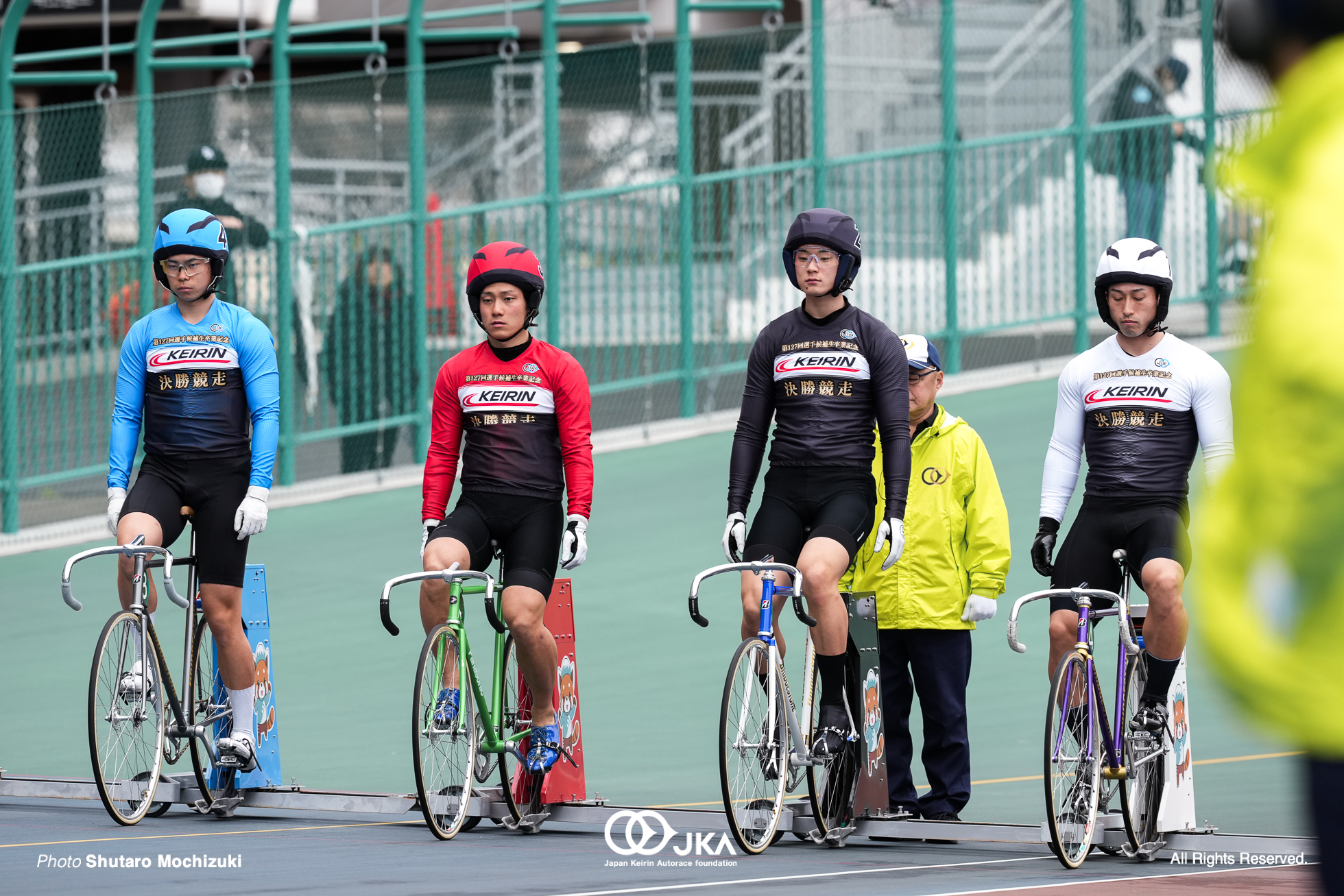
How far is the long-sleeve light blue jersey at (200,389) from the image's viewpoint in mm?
8008

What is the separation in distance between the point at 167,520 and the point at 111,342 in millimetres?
6705

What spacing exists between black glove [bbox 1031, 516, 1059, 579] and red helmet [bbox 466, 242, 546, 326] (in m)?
2.11

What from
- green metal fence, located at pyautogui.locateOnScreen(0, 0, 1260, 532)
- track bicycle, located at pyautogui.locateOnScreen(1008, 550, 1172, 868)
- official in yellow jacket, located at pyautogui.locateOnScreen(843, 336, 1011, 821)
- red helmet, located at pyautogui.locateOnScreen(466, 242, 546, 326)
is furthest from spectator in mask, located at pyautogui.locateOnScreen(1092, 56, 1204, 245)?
red helmet, located at pyautogui.locateOnScreen(466, 242, 546, 326)

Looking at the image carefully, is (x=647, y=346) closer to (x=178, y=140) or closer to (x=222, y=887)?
(x=178, y=140)

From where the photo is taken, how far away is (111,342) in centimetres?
1429

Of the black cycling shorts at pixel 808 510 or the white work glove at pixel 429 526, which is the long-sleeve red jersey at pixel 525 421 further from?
the black cycling shorts at pixel 808 510

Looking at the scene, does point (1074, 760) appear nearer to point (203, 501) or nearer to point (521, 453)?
point (521, 453)

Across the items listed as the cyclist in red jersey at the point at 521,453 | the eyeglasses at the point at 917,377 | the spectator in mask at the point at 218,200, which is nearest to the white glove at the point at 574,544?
the cyclist in red jersey at the point at 521,453

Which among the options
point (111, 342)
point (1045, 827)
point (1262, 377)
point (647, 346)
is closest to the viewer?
point (1262, 377)

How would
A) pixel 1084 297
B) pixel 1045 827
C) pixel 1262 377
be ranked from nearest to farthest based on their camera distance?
pixel 1262 377, pixel 1045 827, pixel 1084 297

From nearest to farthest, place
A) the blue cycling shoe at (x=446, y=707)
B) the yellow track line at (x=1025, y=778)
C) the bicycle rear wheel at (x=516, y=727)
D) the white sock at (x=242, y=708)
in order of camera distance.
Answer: the blue cycling shoe at (x=446, y=707), the bicycle rear wheel at (x=516, y=727), the white sock at (x=242, y=708), the yellow track line at (x=1025, y=778)

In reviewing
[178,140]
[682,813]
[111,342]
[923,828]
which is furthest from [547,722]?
[178,140]

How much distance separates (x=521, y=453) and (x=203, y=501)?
1.32m

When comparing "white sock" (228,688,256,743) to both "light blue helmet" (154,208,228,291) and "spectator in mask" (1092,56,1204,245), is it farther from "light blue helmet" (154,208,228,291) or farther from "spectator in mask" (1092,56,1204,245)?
"spectator in mask" (1092,56,1204,245)
